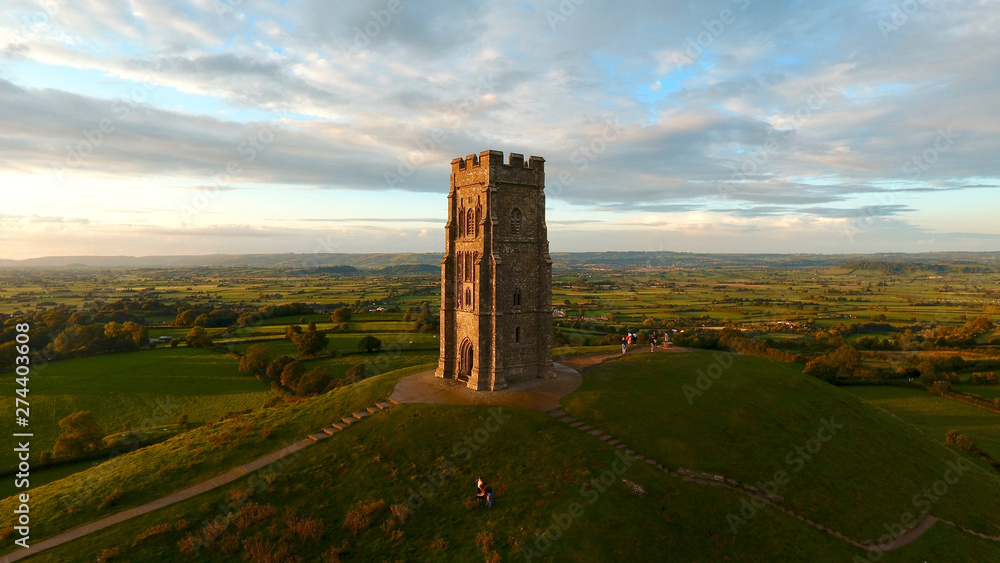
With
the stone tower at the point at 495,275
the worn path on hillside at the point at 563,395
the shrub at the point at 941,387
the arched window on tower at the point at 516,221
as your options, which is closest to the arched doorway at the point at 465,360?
the stone tower at the point at 495,275

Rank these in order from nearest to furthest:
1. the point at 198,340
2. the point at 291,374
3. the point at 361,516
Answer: the point at 361,516 → the point at 291,374 → the point at 198,340

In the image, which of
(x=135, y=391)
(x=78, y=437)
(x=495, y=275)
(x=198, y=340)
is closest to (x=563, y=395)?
(x=495, y=275)

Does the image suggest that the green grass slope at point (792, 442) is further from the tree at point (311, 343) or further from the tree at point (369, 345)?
the tree at point (311, 343)

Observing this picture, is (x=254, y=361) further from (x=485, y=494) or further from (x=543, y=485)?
(x=543, y=485)

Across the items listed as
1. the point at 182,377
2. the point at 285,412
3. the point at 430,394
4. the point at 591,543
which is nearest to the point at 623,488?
the point at 591,543

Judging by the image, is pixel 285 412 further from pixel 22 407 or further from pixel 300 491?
pixel 22 407
